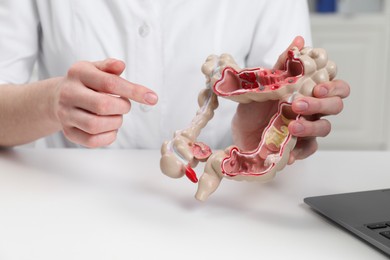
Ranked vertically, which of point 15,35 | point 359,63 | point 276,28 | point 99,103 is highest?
Result: point 359,63

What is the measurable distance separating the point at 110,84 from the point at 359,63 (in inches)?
68.8

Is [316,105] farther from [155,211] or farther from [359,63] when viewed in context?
[359,63]

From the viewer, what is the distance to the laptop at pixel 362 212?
50 cm

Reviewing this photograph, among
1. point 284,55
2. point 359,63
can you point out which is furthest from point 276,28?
point 359,63

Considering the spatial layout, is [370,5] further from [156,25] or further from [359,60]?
[156,25]

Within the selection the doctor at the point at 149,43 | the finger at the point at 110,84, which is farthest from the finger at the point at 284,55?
the doctor at the point at 149,43

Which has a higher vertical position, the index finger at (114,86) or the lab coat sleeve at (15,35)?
the lab coat sleeve at (15,35)

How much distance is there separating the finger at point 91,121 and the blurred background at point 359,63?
1.64 m

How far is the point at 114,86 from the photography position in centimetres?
62

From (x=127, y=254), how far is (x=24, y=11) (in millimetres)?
598

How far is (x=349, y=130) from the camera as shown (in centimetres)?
223

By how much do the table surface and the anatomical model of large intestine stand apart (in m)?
0.05

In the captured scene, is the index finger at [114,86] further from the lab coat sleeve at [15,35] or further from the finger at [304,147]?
the lab coat sleeve at [15,35]

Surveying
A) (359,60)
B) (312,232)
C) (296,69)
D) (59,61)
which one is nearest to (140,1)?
(59,61)
